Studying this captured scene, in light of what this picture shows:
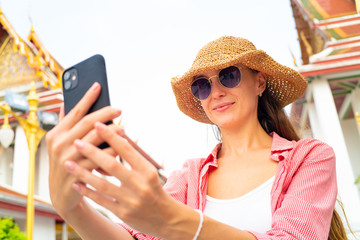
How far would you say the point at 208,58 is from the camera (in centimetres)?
167

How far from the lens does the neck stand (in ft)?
5.66

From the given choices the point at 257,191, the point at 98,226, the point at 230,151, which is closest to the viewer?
the point at 98,226

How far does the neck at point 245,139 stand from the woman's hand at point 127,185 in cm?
95

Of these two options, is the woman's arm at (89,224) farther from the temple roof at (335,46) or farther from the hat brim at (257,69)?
the temple roof at (335,46)

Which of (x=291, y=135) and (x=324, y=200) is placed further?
(x=291, y=135)

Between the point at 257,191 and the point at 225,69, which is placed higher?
the point at 225,69

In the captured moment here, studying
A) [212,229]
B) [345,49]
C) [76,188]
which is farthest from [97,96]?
[345,49]

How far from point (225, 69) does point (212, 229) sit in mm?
857

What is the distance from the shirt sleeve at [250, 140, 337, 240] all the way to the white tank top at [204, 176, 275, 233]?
0.27 ft

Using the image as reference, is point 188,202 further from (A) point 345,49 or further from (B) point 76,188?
(A) point 345,49

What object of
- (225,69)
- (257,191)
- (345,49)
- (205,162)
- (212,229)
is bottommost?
(212,229)

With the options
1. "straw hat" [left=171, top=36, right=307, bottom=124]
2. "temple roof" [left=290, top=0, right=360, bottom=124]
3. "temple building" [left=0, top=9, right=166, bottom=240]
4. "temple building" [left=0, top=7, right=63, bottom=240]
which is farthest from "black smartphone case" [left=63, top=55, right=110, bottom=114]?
"temple building" [left=0, top=7, right=63, bottom=240]

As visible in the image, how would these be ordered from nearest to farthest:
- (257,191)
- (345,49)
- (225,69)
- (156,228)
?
(156,228)
(257,191)
(225,69)
(345,49)

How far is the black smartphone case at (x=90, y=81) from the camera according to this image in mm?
865
